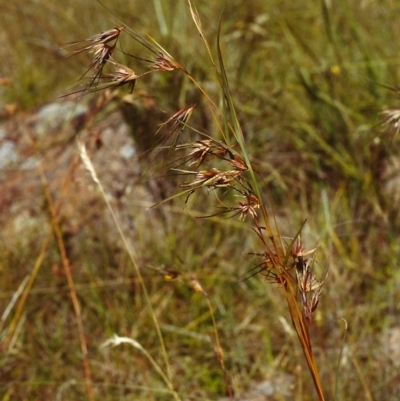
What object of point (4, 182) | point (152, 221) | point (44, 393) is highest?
point (4, 182)

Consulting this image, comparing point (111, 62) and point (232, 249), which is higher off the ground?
point (111, 62)

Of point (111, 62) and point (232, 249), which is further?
point (232, 249)

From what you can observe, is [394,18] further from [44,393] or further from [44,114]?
[44,393]

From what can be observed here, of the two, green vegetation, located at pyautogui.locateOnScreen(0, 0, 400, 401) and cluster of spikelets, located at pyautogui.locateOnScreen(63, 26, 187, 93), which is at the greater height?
cluster of spikelets, located at pyautogui.locateOnScreen(63, 26, 187, 93)

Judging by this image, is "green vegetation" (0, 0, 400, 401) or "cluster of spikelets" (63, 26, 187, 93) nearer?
"cluster of spikelets" (63, 26, 187, 93)

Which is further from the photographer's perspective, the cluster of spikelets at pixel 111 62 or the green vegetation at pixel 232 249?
the green vegetation at pixel 232 249

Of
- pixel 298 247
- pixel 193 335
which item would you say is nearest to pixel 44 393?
pixel 193 335

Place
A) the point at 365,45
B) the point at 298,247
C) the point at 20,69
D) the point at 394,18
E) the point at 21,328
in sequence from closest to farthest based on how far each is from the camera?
1. the point at 298,247
2. the point at 21,328
3. the point at 365,45
4. the point at 394,18
5. the point at 20,69

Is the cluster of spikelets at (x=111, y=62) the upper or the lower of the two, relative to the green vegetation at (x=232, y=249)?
upper
